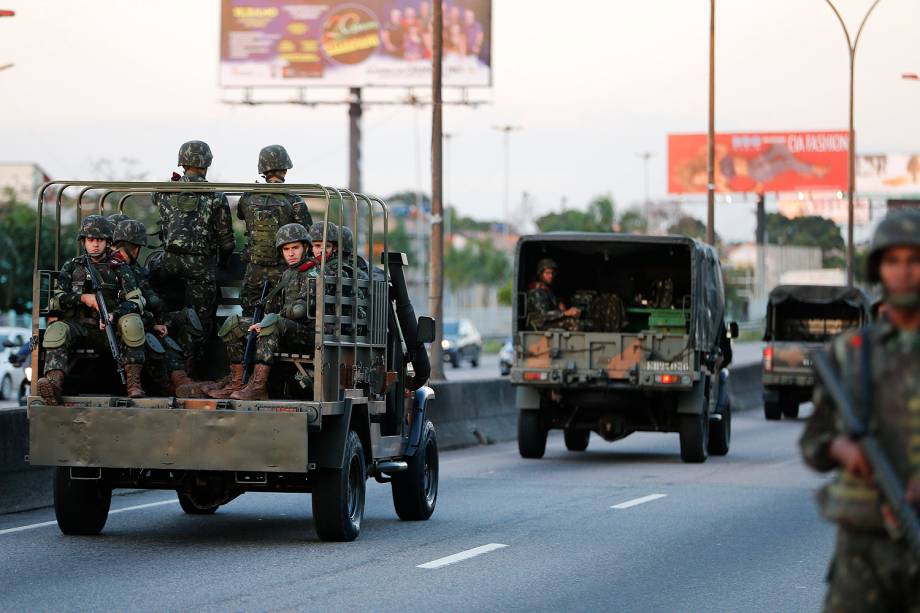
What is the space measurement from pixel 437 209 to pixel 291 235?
15.1m

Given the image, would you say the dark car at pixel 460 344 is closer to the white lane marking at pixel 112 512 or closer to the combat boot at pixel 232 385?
the white lane marking at pixel 112 512

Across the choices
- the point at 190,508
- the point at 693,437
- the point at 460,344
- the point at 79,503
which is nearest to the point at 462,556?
the point at 79,503

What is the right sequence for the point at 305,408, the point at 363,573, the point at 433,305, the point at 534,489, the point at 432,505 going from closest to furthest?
the point at 363,573, the point at 305,408, the point at 432,505, the point at 534,489, the point at 433,305

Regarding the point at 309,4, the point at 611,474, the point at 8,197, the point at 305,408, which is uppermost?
the point at 309,4

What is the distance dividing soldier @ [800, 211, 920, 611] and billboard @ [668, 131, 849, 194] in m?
99.4

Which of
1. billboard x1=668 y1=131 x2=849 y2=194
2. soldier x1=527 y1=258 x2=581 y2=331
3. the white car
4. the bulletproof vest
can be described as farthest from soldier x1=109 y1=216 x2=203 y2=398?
billboard x1=668 y1=131 x2=849 y2=194

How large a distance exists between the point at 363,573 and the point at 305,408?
53.7 inches

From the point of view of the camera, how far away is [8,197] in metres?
75.0

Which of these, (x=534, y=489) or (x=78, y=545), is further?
(x=534, y=489)

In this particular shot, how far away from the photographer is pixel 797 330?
36688mm

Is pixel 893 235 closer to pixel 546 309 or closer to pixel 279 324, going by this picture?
pixel 279 324

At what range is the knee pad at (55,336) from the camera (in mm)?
11867

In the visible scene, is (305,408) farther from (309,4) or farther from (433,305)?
(309,4)

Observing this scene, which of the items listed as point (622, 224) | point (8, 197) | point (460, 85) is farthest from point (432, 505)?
point (622, 224)
